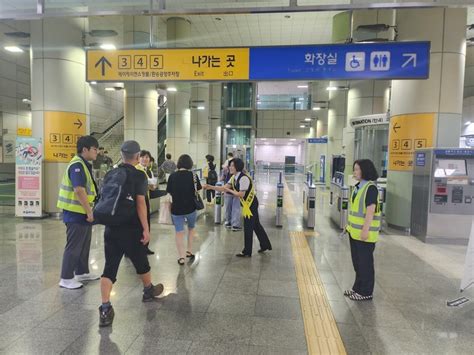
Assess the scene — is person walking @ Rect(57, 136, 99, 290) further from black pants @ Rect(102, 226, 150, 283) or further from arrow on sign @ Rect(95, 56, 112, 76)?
arrow on sign @ Rect(95, 56, 112, 76)

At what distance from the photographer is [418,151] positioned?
6.98m

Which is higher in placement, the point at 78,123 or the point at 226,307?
the point at 78,123

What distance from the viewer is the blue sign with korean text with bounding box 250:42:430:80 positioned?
513 cm

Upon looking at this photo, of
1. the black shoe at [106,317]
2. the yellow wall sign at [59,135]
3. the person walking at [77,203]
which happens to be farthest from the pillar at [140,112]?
the black shoe at [106,317]

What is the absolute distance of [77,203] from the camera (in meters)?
3.85

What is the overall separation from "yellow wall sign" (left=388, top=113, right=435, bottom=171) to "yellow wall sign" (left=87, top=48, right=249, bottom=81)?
4.03m

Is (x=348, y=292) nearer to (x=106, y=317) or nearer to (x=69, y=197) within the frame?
(x=106, y=317)

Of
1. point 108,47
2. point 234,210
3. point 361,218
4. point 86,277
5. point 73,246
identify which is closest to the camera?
point 361,218

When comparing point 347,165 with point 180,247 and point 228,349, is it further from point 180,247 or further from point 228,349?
point 228,349

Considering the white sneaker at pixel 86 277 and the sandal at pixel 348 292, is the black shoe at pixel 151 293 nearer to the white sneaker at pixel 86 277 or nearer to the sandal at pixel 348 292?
the white sneaker at pixel 86 277

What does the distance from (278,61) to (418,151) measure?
3679 millimetres

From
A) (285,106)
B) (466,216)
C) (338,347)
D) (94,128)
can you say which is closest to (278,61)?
(338,347)

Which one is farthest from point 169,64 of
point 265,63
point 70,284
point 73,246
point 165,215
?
point 70,284

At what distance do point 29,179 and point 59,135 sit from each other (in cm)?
123
